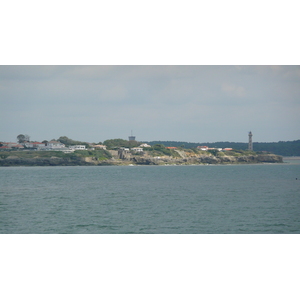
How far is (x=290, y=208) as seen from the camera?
40.3 feet

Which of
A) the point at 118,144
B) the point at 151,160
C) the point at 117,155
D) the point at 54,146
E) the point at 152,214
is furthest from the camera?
the point at 151,160

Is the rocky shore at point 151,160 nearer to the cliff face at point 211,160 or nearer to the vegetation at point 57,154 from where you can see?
the cliff face at point 211,160

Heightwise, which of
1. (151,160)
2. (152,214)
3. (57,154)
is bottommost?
(151,160)

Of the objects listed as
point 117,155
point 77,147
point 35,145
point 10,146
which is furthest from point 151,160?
point 10,146

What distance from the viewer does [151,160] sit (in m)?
63.2

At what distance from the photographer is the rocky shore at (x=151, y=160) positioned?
178 feet

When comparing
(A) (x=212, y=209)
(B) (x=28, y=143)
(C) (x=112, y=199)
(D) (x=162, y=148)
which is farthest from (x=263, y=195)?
(D) (x=162, y=148)

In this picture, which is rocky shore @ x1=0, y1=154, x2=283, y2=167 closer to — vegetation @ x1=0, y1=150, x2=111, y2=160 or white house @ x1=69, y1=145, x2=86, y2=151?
vegetation @ x1=0, y1=150, x2=111, y2=160

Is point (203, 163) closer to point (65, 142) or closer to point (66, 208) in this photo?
point (65, 142)

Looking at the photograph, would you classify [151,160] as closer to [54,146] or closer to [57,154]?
[57,154]

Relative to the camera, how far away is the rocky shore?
54344 mm

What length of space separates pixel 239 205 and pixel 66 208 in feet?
19.7

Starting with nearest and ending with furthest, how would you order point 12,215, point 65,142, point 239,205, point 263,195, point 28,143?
1. point 12,215
2. point 239,205
3. point 263,195
4. point 28,143
5. point 65,142

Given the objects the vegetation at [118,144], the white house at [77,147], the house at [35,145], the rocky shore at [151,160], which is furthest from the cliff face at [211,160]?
the house at [35,145]
